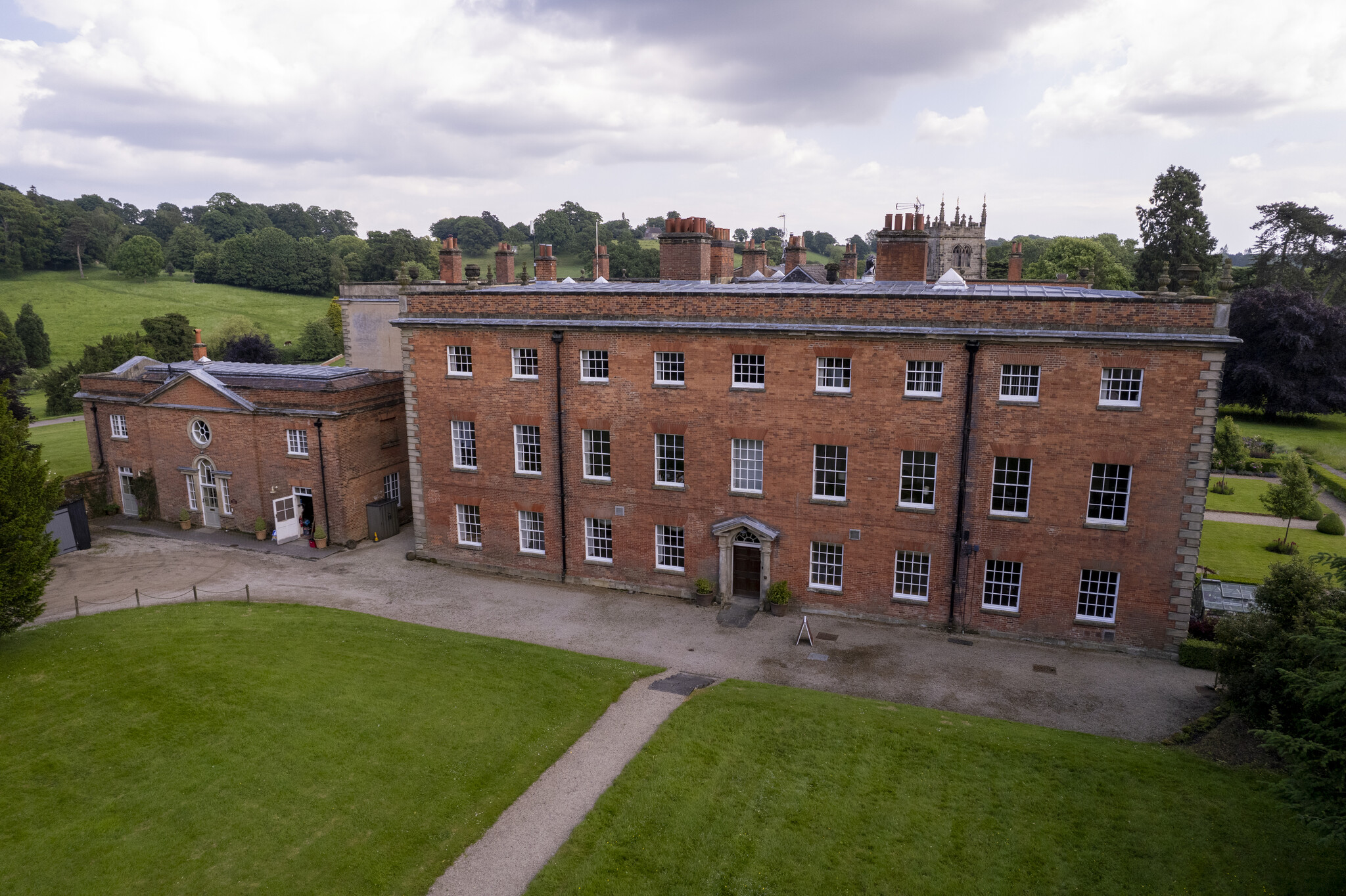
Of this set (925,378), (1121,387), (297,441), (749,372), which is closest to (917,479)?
(925,378)

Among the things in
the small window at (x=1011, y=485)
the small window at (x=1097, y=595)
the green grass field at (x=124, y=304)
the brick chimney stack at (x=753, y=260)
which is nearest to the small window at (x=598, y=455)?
the small window at (x=1011, y=485)

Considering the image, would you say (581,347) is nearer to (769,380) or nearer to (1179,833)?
(769,380)

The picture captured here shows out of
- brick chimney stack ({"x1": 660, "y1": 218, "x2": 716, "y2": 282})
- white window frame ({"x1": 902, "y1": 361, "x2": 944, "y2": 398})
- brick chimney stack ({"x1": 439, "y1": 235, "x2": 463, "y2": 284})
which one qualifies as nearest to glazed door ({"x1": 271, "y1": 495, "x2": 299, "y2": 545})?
brick chimney stack ({"x1": 439, "y1": 235, "x2": 463, "y2": 284})

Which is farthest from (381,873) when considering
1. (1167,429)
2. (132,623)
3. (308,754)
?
(1167,429)

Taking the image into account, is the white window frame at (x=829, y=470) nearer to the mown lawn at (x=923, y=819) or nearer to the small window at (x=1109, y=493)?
the small window at (x=1109, y=493)

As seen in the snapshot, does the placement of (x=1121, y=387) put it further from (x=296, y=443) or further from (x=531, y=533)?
(x=296, y=443)
